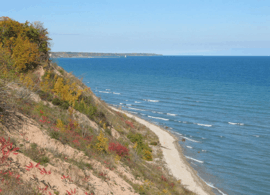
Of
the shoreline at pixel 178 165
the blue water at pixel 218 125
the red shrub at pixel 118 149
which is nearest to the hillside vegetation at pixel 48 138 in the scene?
the red shrub at pixel 118 149

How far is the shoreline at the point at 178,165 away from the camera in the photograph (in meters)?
25.0

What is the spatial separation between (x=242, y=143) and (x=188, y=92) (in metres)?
39.0

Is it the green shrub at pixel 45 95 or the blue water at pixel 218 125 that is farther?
the blue water at pixel 218 125

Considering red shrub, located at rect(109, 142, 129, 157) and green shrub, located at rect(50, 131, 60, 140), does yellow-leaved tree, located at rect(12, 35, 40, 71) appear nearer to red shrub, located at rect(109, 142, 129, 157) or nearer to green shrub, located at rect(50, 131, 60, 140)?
green shrub, located at rect(50, 131, 60, 140)

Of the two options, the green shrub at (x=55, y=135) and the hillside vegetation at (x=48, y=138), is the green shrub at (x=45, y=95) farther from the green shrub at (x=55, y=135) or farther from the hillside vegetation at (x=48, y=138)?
the green shrub at (x=55, y=135)

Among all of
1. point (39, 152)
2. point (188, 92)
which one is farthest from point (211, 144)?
point (188, 92)

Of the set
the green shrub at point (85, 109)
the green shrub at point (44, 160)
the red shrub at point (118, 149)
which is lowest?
the red shrub at point (118, 149)

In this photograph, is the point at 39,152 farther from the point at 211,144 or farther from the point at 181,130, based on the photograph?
the point at 181,130

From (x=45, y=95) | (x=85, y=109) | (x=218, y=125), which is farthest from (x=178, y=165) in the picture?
(x=45, y=95)

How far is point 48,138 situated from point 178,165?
69.1 feet

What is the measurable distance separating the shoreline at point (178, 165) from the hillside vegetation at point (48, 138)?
627cm

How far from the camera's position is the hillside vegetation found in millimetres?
10688

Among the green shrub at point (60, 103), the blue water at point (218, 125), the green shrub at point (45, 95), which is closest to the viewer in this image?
the green shrub at point (45, 95)

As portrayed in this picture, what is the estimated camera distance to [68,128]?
57.3ft
